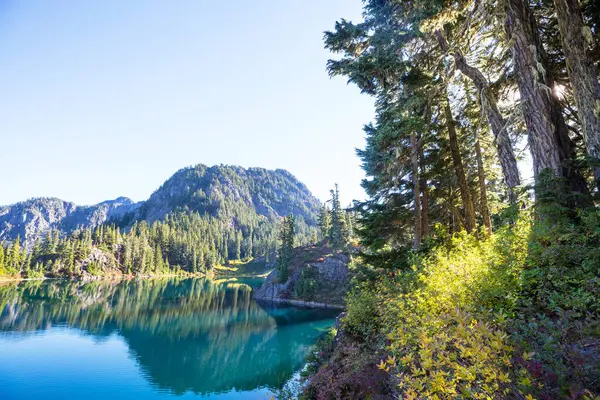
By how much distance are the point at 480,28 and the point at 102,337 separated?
4044 cm

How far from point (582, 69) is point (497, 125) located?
9.06 ft

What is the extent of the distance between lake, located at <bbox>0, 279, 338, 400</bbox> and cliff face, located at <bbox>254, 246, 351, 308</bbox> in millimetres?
4414

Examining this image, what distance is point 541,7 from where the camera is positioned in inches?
346

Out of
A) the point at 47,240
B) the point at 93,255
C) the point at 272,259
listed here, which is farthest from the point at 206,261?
the point at 47,240

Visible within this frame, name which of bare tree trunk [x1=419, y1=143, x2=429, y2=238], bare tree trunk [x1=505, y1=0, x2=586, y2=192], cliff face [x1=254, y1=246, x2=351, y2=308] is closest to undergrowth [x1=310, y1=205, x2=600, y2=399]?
bare tree trunk [x1=505, y1=0, x2=586, y2=192]

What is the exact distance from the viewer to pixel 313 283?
55.0m

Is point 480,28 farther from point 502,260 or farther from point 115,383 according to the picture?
point 115,383

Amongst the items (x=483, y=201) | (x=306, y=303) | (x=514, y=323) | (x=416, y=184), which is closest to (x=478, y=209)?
(x=483, y=201)

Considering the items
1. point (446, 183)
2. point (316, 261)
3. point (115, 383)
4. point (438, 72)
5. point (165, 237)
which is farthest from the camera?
Answer: point (165, 237)

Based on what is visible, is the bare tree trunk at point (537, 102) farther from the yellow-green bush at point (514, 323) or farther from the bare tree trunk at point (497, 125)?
the yellow-green bush at point (514, 323)

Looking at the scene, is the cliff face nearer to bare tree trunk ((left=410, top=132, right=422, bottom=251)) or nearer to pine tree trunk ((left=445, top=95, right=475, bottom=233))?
bare tree trunk ((left=410, top=132, right=422, bottom=251))

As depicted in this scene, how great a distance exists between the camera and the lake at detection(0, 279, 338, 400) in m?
20.5

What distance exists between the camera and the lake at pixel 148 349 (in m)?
20.5

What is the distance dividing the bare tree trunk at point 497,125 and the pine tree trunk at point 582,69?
1850mm
